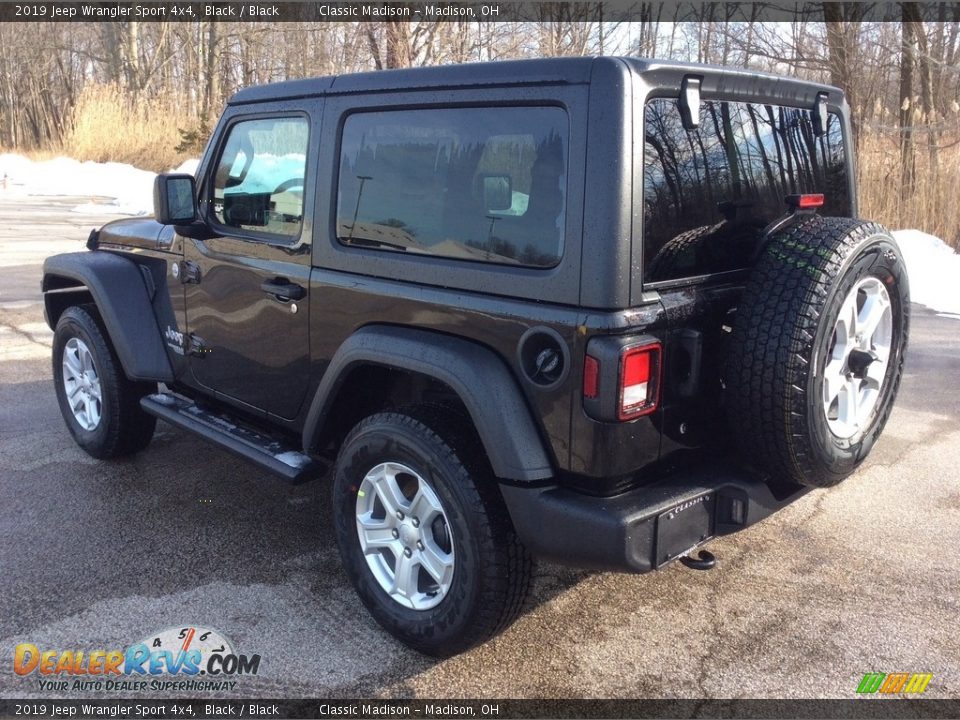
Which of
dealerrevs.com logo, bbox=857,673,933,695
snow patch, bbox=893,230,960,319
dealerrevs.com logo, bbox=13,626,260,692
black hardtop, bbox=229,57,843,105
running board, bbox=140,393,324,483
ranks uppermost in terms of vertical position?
black hardtop, bbox=229,57,843,105

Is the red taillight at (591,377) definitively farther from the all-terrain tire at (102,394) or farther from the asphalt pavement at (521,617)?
the all-terrain tire at (102,394)

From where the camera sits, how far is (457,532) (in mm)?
2678

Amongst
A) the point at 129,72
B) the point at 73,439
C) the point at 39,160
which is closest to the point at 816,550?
the point at 73,439

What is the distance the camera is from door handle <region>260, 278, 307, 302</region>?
10.9 feet

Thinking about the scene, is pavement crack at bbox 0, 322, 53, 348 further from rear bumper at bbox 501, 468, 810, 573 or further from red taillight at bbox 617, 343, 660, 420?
red taillight at bbox 617, 343, 660, 420

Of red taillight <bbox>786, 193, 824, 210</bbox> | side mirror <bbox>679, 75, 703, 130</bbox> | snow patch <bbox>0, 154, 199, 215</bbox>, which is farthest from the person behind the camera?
snow patch <bbox>0, 154, 199, 215</bbox>

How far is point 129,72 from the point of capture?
30016 millimetres

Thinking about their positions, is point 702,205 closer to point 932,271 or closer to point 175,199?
point 175,199

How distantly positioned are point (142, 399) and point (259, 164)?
1.38m

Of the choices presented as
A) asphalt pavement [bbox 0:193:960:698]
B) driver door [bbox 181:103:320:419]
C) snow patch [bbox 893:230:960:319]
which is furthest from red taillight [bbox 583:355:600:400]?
snow patch [bbox 893:230:960:319]

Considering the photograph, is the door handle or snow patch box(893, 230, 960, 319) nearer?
the door handle

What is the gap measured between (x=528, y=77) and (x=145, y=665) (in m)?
2.32

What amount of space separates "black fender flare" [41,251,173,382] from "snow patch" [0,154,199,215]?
45.2ft

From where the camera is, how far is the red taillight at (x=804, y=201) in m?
3.01
